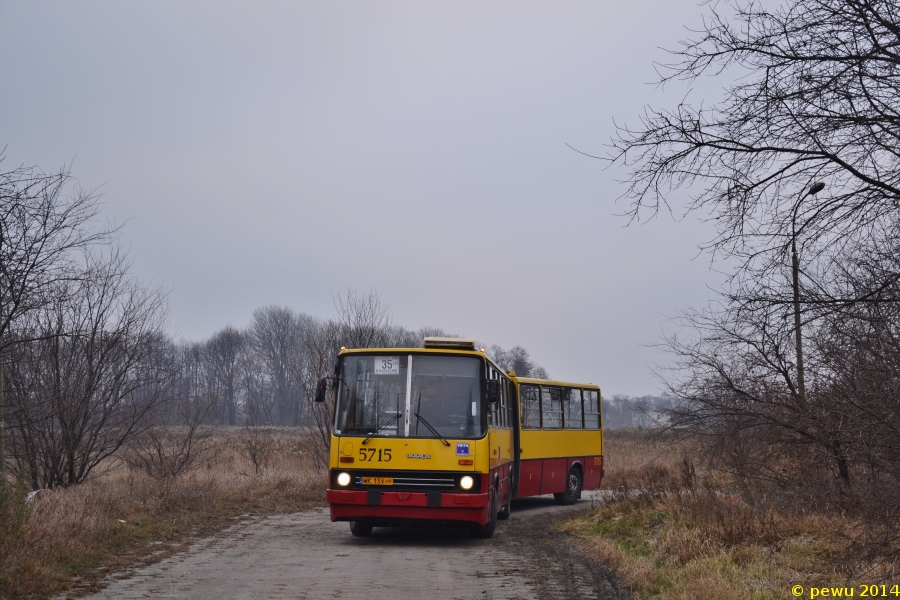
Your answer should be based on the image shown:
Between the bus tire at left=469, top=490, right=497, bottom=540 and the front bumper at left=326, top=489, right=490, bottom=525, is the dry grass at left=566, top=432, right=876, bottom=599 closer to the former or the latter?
the bus tire at left=469, top=490, right=497, bottom=540

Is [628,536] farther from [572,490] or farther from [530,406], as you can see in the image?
[572,490]

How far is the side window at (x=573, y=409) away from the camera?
23.1 metres

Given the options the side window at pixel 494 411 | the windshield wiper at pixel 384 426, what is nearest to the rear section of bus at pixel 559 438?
the side window at pixel 494 411

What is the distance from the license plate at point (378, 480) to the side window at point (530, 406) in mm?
7212

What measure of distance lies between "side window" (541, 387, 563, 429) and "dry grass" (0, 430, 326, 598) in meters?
5.92

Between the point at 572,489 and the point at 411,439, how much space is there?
1141 centimetres

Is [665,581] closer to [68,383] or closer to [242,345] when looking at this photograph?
[68,383]

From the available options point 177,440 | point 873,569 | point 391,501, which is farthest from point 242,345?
point 873,569

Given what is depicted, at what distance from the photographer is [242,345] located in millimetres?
104750

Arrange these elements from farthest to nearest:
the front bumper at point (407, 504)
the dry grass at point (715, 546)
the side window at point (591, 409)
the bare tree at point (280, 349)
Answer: the bare tree at point (280, 349)
the side window at point (591, 409)
the front bumper at point (407, 504)
the dry grass at point (715, 546)

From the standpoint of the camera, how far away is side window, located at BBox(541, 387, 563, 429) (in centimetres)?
2148

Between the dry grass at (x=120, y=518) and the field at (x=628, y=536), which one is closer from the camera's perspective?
the field at (x=628, y=536)

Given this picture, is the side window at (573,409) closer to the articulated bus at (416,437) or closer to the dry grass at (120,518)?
the dry grass at (120,518)

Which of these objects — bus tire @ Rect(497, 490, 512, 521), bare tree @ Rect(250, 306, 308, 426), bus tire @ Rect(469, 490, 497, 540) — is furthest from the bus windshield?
bare tree @ Rect(250, 306, 308, 426)
